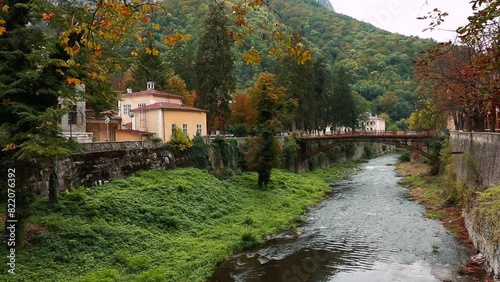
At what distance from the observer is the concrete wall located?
51.4ft

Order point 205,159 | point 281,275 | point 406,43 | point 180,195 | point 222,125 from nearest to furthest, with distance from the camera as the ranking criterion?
point 281,275, point 180,195, point 205,159, point 222,125, point 406,43

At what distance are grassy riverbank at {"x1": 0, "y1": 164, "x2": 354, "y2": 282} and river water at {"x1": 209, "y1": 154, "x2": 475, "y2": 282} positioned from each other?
1.38 metres

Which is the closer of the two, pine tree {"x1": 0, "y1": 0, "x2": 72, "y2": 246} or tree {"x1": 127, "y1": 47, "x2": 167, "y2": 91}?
pine tree {"x1": 0, "y1": 0, "x2": 72, "y2": 246}

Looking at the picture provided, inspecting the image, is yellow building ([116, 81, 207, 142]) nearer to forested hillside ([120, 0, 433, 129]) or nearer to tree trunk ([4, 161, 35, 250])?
tree trunk ([4, 161, 35, 250])

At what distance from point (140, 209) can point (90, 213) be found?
9.72ft

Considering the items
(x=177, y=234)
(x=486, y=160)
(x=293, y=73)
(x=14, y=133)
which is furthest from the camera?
(x=293, y=73)

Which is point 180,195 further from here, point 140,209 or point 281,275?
point 281,275

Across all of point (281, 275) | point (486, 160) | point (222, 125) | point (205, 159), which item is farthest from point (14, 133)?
point (222, 125)

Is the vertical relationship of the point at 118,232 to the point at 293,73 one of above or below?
below

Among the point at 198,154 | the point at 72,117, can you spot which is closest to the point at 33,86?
the point at 72,117

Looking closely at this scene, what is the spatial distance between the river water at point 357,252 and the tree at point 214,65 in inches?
662

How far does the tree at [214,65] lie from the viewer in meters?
40.2

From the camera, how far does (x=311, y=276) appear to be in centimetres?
1639

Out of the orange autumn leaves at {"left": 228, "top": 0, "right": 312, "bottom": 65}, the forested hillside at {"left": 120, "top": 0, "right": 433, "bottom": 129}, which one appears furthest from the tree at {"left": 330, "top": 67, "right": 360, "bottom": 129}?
the orange autumn leaves at {"left": 228, "top": 0, "right": 312, "bottom": 65}
